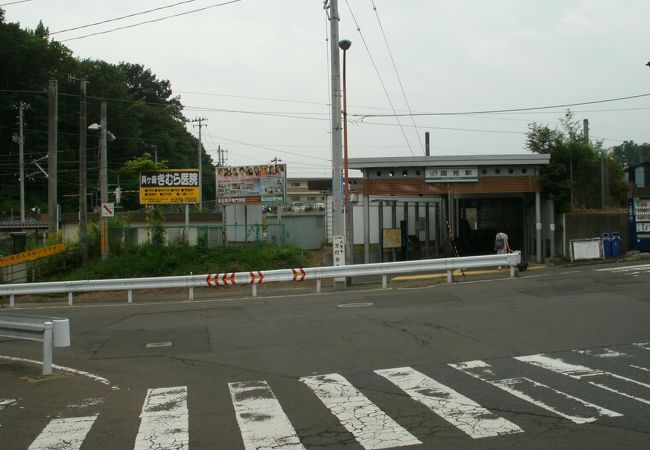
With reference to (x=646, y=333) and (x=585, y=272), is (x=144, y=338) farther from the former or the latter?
(x=585, y=272)

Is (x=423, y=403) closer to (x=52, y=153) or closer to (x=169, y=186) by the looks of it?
(x=169, y=186)

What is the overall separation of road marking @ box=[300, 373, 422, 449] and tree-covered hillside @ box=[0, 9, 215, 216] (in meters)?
48.8

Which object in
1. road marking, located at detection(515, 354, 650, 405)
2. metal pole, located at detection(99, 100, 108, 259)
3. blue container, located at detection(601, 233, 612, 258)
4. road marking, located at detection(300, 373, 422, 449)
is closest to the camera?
road marking, located at detection(300, 373, 422, 449)

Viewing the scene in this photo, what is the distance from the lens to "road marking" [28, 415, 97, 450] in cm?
548

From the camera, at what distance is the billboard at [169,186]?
86.0ft

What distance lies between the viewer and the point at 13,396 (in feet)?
24.4

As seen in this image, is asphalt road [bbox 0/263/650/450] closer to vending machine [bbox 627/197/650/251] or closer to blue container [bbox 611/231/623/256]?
blue container [bbox 611/231/623/256]

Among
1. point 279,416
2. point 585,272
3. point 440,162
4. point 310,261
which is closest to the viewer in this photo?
point 279,416

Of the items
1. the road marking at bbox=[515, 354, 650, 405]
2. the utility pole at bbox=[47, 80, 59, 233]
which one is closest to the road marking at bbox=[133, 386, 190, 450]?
the road marking at bbox=[515, 354, 650, 405]

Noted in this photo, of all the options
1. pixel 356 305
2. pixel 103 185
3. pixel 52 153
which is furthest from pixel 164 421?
pixel 52 153

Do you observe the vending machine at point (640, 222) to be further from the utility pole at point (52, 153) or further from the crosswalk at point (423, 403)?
the utility pole at point (52, 153)

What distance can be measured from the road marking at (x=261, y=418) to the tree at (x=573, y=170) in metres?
20.2

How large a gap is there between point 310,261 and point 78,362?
1651 cm

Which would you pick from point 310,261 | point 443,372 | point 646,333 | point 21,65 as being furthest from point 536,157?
point 21,65
